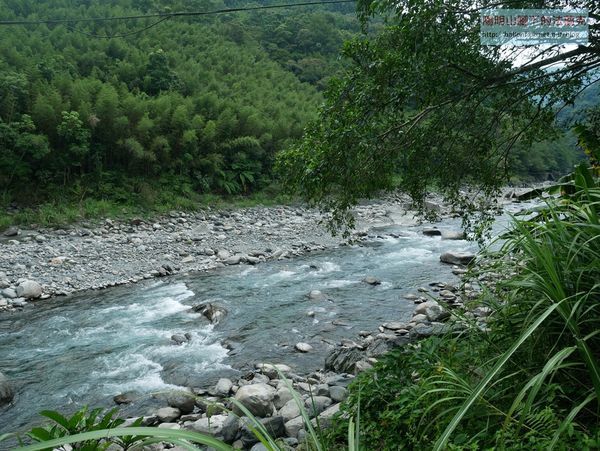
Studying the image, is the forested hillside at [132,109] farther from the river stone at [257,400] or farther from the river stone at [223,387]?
the river stone at [257,400]

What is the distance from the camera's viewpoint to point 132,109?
12.3 metres

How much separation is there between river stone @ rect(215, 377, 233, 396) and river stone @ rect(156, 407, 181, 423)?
1.45 ft

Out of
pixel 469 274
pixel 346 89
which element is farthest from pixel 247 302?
pixel 469 274

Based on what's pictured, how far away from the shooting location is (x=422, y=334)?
4.11 metres

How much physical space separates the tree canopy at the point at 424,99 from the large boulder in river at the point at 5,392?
3.21 meters

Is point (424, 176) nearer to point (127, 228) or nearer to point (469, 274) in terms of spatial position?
point (469, 274)

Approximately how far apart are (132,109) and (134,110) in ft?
0.20

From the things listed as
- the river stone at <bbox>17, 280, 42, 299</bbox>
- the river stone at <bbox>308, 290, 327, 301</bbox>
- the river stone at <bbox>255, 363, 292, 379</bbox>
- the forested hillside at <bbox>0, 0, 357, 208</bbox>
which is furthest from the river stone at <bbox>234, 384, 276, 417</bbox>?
the forested hillside at <bbox>0, 0, 357, 208</bbox>

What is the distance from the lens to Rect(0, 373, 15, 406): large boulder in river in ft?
13.0

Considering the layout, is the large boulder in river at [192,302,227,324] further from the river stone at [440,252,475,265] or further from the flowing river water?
the river stone at [440,252,475,265]

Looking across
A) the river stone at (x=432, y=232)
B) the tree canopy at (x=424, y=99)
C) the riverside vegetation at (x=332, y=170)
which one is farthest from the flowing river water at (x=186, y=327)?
the river stone at (x=432, y=232)

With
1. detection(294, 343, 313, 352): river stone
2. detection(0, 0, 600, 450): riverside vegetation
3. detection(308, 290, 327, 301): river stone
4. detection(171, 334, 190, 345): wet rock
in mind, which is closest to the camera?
detection(0, 0, 600, 450): riverside vegetation

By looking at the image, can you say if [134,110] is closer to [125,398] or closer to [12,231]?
[12,231]

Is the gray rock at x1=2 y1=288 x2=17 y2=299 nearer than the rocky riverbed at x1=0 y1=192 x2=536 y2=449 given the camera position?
No
